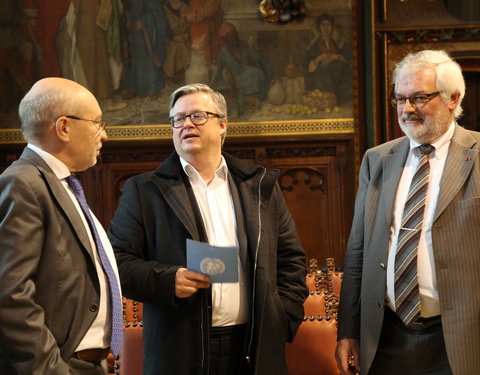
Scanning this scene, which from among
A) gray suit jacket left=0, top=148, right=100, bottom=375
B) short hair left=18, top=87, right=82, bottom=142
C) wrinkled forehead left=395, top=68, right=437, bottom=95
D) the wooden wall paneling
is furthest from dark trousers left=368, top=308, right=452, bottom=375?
the wooden wall paneling

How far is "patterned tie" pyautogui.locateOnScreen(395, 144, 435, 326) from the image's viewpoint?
2.83 m

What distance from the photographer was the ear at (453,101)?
2988 millimetres

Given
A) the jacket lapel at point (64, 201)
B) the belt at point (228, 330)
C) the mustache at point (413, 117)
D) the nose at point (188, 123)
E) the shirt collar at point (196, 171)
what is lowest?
the belt at point (228, 330)

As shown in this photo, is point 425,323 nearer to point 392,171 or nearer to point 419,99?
point 392,171

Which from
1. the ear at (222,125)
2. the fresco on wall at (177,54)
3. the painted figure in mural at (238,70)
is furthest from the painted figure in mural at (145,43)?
the ear at (222,125)

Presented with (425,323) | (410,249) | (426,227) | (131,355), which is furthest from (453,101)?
(131,355)

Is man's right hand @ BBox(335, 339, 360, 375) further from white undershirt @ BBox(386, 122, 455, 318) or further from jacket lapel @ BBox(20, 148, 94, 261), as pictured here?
jacket lapel @ BBox(20, 148, 94, 261)

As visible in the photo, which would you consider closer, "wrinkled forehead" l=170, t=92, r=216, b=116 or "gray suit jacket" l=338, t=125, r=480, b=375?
"gray suit jacket" l=338, t=125, r=480, b=375

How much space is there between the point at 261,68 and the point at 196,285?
221 inches

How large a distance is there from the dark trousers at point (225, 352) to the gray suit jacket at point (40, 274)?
0.69 m

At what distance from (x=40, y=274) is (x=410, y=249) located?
56.8 inches

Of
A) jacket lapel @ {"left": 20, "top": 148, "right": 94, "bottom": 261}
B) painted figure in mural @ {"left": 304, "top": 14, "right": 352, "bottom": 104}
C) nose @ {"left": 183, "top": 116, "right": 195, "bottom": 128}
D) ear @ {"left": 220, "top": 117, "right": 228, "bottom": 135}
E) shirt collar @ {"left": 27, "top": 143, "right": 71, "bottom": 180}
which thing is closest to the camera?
jacket lapel @ {"left": 20, "top": 148, "right": 94, "bottom": 261}

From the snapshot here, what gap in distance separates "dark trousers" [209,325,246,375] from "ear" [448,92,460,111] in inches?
50.9

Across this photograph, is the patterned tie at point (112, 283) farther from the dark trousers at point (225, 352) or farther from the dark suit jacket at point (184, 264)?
the dark trousers at point (225, 352)
